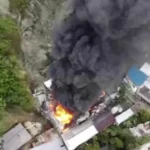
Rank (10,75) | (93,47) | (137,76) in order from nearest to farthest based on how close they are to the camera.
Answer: (93,47) → (10,75) → (137,76)

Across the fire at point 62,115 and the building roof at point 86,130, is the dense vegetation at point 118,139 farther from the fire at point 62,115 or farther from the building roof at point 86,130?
the fire at point 62,115

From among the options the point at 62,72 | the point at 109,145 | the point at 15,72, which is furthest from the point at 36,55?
the point at 109,145

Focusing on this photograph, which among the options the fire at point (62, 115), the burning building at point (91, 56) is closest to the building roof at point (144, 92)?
the burning building at point (91, 56)

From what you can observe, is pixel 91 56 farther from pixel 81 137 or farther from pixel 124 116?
pixel 124 116

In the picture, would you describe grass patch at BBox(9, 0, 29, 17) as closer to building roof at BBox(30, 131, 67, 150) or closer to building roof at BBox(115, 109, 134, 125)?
building roof at BBox(30, 131, 67, 150)

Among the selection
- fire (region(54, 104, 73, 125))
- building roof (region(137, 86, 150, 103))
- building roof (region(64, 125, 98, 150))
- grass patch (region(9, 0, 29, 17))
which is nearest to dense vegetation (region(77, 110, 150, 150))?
building roof (region(64, 125, 98, 150))

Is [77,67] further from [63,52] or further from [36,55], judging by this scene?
[36,55]

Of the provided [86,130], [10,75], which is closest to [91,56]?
[86,130]
